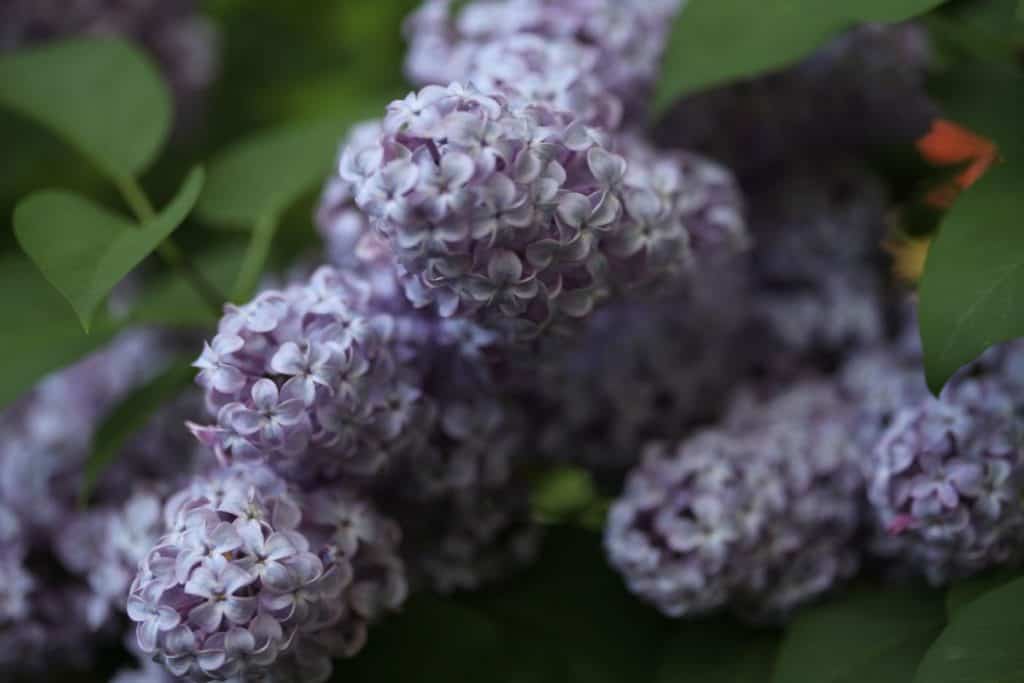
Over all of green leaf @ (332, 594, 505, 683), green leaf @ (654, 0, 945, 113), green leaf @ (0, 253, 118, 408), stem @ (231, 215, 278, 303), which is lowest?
green leaf @ (332, 594, 505, 683)

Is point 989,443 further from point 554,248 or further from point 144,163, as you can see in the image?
point 144,163

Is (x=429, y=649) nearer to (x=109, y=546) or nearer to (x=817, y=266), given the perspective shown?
(x=109, y=546)

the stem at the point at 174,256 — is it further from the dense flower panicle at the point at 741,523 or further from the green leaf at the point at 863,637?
the green leaf at the point at 863,637

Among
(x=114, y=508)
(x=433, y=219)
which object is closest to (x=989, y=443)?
(x=433, y=219)

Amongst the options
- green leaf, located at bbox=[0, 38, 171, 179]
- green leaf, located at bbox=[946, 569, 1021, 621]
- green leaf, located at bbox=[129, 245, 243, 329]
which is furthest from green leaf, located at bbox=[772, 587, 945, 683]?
green leaf, located at bbox=[0, 38, 171, 179]

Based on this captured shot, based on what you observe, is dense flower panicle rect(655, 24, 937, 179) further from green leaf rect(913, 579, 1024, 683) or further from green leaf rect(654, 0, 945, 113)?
green leaf rect(913, 579, 1024, 683)
